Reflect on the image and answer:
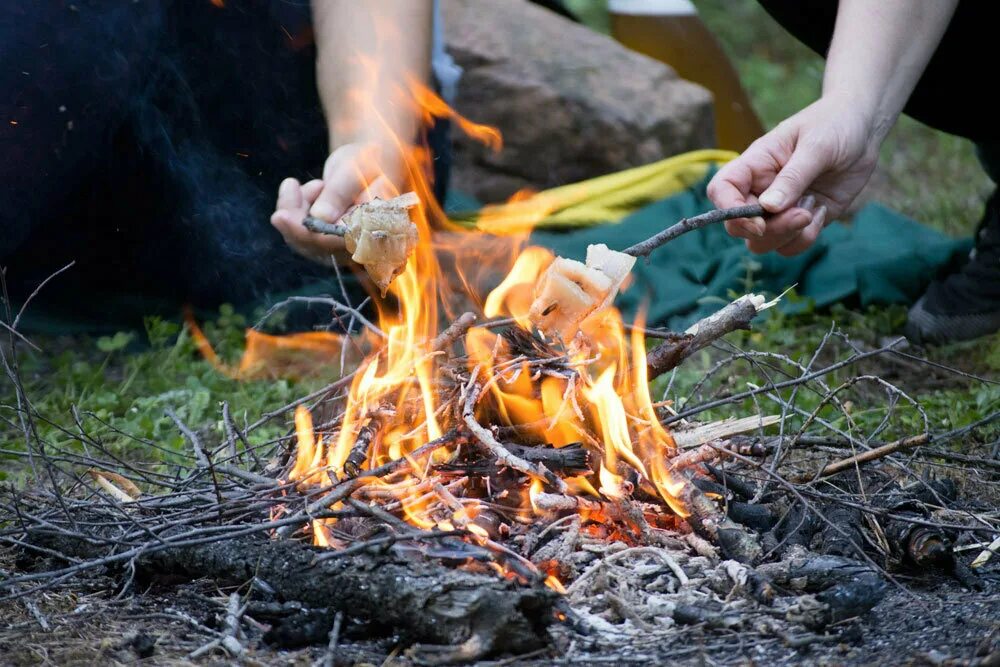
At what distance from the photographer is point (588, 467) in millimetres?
2084

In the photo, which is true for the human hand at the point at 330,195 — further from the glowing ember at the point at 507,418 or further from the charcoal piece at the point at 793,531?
the charcoal piece at the point at 793,531

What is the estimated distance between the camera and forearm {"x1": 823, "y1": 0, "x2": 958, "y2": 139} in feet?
8.84

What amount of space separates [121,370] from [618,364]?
8.09 ft

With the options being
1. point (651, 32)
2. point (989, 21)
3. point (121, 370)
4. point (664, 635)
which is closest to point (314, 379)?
point (121, 370)

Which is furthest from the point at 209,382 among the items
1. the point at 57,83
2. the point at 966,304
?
the point at 966,304

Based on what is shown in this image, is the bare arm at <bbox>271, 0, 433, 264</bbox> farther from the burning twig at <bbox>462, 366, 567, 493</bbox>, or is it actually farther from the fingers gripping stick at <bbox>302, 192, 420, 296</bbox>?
the burning twig at <bbox>462, 366, 567, 493</bbox>

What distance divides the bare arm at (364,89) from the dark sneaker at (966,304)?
6.95ft

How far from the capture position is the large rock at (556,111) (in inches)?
216

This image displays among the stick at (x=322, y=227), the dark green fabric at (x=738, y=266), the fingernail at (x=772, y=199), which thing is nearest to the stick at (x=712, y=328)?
the fingernail at (x=772, y=199)

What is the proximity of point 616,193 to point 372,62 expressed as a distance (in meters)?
1.84

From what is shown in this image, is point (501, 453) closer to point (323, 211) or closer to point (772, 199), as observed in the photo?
point (772, 199)

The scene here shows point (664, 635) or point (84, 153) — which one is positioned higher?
point (664, 635)

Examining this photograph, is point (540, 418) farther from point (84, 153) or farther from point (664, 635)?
point (84, 153)

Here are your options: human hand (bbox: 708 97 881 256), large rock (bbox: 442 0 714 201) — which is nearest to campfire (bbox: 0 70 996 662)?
human hand (bbox: 708 97 881 256)
